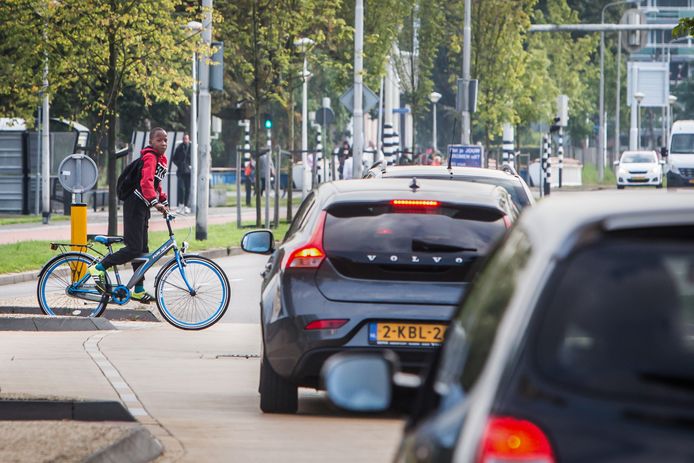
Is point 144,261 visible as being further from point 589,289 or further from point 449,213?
point 589,289

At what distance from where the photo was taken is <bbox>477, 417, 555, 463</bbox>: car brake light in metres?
3.20

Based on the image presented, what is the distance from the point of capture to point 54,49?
1128 inches

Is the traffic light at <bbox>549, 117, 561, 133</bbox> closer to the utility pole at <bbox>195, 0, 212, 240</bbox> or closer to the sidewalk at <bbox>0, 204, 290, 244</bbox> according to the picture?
the sidewalk at <bbox>0, 204, 290, 244</bbox>

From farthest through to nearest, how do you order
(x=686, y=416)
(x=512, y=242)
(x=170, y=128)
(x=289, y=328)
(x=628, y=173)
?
(x=628, y=173)
(x=170, y=128)
(x=289, y=328)
(x=512, y=242)
(x=686, y=416)

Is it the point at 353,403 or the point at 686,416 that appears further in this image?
the point at 353,403

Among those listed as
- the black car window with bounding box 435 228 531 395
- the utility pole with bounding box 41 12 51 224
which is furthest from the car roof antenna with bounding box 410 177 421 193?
the utility pole with bounding box 41 12 51 224

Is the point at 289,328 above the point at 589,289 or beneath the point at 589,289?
beneath

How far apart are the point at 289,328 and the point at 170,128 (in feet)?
166

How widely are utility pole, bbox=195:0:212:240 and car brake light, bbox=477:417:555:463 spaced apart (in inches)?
1076

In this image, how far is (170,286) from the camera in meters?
16.1

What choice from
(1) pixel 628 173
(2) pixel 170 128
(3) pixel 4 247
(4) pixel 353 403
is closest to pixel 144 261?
(3) pixel 4 247

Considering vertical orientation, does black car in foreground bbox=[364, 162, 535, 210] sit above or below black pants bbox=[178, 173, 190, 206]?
above

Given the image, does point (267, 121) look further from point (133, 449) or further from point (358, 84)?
point (133, 449)

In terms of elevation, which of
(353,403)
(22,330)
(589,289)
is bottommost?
(22,330)
